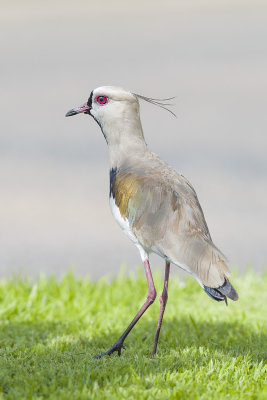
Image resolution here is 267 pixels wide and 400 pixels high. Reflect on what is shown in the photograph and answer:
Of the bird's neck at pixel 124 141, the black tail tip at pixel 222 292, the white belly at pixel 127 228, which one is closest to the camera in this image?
the black tail tip at pixel 222 292

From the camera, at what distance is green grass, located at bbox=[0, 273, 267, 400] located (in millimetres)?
4539

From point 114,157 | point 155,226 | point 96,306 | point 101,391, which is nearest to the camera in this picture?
point 101,391

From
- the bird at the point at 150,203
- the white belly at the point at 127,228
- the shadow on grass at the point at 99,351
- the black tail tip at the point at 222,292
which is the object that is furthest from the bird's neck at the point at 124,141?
the shadow on grass at the point at 99,351

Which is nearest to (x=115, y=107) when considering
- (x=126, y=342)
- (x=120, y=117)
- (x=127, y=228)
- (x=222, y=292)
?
(x=120, y=117)

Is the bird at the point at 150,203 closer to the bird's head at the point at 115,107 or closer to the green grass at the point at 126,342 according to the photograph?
the bird's head at the point at 115,107

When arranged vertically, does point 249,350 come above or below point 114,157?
below

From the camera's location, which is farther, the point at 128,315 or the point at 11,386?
the point at 128,315

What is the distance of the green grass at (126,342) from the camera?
4.54m

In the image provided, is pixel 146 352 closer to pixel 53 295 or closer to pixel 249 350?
pixel 249 350

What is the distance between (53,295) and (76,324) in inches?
43.1

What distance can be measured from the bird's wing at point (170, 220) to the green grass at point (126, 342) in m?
0.73

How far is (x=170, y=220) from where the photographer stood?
16.3 ft

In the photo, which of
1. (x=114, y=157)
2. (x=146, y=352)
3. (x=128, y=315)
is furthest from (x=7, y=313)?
(x=114, y=157)

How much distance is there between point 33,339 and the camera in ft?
20.8
